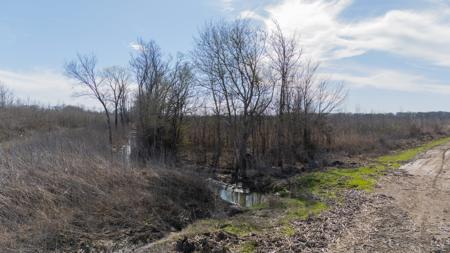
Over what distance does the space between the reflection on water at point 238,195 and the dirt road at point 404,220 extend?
5461 mm

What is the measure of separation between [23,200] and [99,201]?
2.09m

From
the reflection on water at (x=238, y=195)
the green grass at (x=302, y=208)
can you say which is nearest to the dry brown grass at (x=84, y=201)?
the reflection on water at (x=238, y=195)

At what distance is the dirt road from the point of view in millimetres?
7020

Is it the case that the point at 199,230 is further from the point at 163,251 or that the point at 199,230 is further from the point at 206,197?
the point at 206,197

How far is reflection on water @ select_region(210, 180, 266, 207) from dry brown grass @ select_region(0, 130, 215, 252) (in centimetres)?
175

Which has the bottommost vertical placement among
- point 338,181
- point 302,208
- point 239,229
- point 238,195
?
point 238,195

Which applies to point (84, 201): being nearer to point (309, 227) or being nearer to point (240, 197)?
point (309, 227)

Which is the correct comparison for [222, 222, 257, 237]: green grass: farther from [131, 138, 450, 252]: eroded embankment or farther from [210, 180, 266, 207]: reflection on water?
[210, 180, 266, 207]: reflection on water

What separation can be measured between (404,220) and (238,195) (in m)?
10.1

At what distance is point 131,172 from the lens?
46.1 feet

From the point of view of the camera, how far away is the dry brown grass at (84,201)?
906 cm

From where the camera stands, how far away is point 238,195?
59.4 ft

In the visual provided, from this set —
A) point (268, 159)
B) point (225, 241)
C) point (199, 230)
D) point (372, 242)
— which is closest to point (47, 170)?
point (199, 230)

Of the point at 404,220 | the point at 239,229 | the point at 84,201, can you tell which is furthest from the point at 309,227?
the point at 84,201
